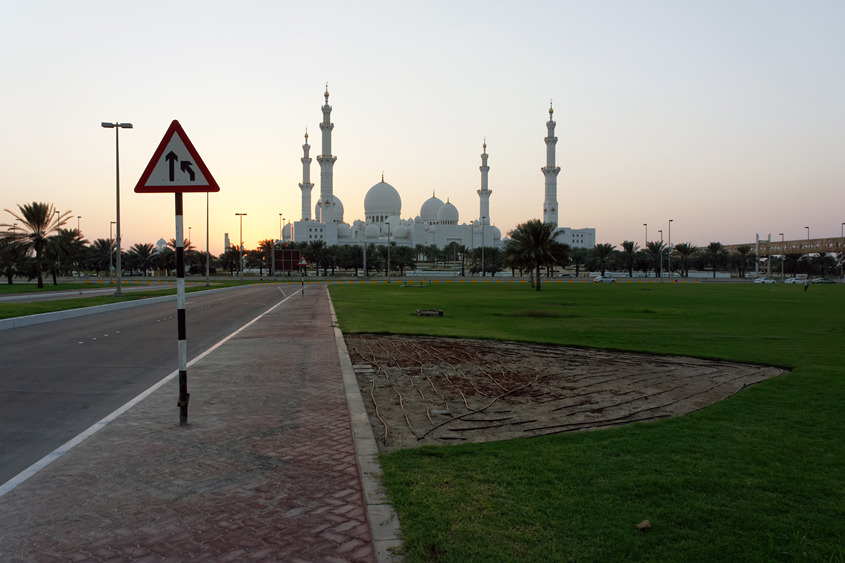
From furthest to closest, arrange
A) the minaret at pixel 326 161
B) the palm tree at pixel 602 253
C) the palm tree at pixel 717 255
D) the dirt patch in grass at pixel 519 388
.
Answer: the minaret at pixel 326 161 → the palm tree at pixel 717 255 → the palm tree at pixel 602 253 → the dirt patch in grass at pixel 519 388

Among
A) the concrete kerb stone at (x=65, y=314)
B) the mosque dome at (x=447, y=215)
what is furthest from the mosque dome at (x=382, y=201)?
the concrete kerb stone at (x=65, y=314)

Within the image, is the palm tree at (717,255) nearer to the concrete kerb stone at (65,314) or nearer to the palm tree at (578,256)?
the palm tree at (578,256)

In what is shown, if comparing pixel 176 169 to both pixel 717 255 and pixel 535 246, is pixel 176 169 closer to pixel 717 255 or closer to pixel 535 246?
pixel 535 246

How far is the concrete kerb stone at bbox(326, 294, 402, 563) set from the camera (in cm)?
356

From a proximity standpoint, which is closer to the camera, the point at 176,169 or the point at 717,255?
the point at 176,169

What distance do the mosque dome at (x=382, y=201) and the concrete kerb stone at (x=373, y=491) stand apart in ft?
507

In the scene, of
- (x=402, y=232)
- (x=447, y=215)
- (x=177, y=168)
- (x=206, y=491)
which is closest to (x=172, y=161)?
(x=177, y=168)

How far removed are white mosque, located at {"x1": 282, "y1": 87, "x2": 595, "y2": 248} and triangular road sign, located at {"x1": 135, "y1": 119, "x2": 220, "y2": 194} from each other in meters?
120

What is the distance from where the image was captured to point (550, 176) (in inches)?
5064

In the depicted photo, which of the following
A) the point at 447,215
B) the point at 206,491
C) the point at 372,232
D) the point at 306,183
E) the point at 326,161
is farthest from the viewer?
the point at 447,215

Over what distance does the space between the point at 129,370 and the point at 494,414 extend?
681 centimetres

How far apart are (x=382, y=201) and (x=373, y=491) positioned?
519 feet

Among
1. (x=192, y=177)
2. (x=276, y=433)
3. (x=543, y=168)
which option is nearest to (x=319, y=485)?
(x=276, y=433)

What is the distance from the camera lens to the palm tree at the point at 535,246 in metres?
50.0
